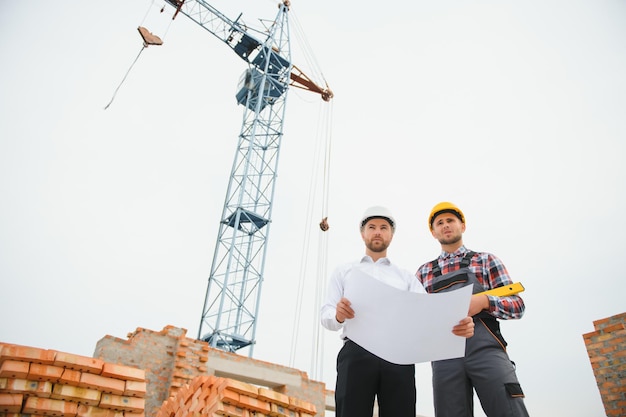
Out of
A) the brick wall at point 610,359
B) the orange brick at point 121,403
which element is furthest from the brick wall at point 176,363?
the brick wall at point 610,359

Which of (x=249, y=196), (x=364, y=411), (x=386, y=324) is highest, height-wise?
(x=249, y=196)

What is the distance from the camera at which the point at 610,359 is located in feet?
14.6

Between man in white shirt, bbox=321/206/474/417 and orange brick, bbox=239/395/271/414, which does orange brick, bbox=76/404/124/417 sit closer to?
orange brick, bbox=239/395/271/414

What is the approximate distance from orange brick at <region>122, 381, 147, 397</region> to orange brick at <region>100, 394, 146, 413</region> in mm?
24

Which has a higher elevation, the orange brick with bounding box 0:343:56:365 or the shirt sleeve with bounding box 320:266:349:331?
the shirt sleeve with bounding box 320:266:349:331

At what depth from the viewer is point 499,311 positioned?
6.28ft

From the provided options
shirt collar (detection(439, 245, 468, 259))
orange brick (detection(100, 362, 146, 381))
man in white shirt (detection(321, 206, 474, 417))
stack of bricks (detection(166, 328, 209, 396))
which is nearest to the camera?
man in white shirt (detection(321, 206, 474, 417))

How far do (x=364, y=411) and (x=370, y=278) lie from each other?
23.0 inches

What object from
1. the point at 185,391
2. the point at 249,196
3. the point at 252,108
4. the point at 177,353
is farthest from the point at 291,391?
the point at 252,108

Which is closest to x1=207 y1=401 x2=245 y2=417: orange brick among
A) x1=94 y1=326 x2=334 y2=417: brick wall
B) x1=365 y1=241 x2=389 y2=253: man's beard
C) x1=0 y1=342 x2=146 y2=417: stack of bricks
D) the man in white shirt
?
x1=0 y1=342 x2=146 y2=417: stack of bricks

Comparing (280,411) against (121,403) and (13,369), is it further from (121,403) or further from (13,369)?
(13,369)

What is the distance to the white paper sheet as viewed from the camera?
168cm

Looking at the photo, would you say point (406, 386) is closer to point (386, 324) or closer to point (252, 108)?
point (386, 324)

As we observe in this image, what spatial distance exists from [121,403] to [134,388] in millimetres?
117
